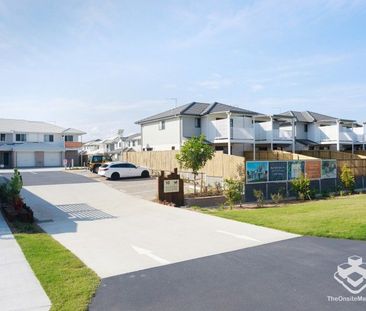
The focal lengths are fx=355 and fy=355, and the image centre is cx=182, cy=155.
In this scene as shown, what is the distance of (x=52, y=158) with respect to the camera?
51.5 metres

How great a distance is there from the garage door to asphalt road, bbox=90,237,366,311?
46.8 m

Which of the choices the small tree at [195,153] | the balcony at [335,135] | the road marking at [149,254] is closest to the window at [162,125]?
the small tree at [195,153]

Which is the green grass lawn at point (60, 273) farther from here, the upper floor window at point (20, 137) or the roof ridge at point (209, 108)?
the upper floor window at point (20, 137)

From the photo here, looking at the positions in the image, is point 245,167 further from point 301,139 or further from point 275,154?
point 301,139

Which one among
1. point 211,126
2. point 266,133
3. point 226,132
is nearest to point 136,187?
point 226,132

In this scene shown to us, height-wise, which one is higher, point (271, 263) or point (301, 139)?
point (301, 139)

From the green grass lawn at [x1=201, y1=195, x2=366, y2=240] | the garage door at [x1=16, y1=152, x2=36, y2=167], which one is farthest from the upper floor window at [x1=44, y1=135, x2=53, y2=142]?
the green grass lawn at [x1=201, y1=195, x2=366, y2=240]

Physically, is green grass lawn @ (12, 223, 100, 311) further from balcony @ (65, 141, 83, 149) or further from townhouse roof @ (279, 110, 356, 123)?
balcony @ (65, 141, 83, 149)

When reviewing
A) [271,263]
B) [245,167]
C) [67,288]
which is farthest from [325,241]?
[245,167]

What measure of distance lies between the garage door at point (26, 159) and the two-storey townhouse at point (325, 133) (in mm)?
34344

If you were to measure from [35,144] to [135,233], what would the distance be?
44.8m

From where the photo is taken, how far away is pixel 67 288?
5934mm

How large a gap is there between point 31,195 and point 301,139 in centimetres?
3057

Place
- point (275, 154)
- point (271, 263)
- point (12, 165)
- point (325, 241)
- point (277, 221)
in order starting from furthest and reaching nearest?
1. point (12, 165)
2. point (275, 154)
3. point (277, 221)
4. point (325, 241)
5. point (271, 263)
